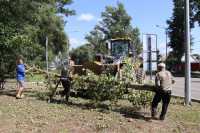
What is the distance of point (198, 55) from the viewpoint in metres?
89.1

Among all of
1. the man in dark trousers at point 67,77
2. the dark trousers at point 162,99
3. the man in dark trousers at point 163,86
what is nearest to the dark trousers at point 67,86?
the man in dark trousers at point 67,77

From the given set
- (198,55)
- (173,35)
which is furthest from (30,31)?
(198,55)

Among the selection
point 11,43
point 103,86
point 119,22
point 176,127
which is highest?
point 119,22

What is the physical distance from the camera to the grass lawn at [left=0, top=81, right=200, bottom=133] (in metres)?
11.6

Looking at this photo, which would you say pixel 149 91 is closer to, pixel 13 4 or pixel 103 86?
pixel 103 86

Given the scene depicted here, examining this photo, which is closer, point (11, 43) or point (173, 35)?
point (11, 43)

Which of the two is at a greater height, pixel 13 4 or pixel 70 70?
pixel 13 4

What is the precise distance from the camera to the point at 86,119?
12.4 m

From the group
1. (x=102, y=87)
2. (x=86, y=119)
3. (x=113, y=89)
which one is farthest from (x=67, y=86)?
(x=86, y=119)

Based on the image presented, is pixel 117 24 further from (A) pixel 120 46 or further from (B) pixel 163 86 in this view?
(B) pixel 163 86

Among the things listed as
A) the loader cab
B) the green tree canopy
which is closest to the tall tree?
the green tree canopy

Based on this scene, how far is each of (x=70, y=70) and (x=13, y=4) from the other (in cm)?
373

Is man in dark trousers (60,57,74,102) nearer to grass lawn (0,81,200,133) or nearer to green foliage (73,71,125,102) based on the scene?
green foliage (73,71,125,102)

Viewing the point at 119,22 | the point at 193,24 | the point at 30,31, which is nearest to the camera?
the point at 30,31
